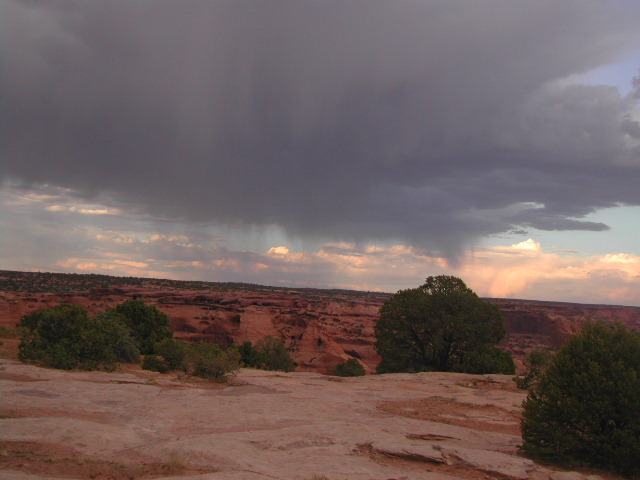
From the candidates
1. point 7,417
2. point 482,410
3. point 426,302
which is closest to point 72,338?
point 7,417

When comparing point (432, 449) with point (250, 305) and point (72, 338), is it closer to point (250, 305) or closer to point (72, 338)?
point (72, 338)

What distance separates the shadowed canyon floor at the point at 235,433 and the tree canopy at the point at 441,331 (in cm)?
1516

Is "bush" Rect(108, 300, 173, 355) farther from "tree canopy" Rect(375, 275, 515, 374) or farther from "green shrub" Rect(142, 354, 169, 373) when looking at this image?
"tree canopy" Rect(375, 275, 515, 374)

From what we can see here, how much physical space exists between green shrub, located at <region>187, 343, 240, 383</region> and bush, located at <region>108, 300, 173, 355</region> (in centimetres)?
1123

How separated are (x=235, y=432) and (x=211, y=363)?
9.07 metres

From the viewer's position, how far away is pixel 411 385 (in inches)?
901

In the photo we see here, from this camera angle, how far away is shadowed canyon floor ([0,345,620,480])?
799cm

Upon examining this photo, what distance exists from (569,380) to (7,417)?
13122mm

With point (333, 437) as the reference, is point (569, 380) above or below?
above

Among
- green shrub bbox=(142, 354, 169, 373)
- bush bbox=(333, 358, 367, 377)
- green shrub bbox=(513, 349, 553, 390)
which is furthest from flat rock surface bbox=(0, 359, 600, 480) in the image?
bush bbox=(333, 358, 367, 377)

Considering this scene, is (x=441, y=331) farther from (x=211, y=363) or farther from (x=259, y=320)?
(x=259, y=320)

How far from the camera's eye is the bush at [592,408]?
10.1 m

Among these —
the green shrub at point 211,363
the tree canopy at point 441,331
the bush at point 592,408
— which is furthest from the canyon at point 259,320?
the bush at point 592,408

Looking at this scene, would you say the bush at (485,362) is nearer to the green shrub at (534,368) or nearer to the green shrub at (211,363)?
the green shrub at (534,368)
